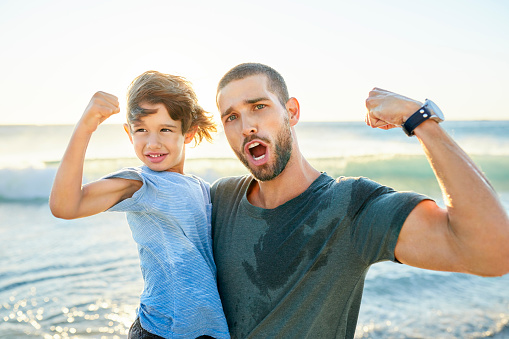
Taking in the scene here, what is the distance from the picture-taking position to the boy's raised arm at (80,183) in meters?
2.12

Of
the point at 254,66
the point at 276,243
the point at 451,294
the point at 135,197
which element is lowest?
the point at 451,294

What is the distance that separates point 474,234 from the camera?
175cm

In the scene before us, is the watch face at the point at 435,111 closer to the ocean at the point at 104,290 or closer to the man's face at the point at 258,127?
the man's face at the point at 258,127

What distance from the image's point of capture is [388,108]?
6.82 feet

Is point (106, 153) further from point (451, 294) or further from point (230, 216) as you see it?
point (230, 216)

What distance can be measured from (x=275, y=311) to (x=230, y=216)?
0.65 meters

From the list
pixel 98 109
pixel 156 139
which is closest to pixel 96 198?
pixel 98 109

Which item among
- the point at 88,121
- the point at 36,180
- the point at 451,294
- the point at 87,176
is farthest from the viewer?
the point at 87,176

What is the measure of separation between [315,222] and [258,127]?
684 millimetres

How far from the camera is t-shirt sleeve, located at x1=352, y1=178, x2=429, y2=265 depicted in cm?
197

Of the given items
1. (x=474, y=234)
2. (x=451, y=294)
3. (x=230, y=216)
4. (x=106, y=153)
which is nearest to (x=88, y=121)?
(x=230, y=216)

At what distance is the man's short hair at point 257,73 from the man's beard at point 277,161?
0.25m

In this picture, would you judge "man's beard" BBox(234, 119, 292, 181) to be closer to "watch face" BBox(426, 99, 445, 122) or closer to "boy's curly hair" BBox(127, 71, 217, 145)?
"boy's curly hair" BBox(127, 71, 217, 145)

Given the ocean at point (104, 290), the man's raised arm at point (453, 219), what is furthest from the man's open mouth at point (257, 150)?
the ocean at point (104, 290)
